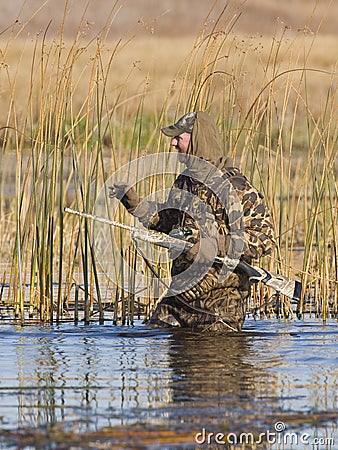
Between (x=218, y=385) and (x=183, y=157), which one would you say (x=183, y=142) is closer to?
(x=183, y=157)

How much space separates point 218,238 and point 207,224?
191 millimetres

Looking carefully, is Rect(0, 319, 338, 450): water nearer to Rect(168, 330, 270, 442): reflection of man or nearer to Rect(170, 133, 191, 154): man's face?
Rect(168, 330, 270, 442): reflection of man

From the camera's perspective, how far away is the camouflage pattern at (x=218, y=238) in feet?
24.3

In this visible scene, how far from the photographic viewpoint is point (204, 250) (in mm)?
7242

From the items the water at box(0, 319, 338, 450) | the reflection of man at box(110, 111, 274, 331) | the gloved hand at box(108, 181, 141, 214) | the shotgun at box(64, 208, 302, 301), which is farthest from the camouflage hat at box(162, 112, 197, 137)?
the water at box(0, 319, 338, 450)

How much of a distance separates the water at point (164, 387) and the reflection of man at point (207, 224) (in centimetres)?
19

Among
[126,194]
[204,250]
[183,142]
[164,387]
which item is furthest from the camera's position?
[183,142]

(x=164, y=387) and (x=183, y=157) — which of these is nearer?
(x=164, y=387)

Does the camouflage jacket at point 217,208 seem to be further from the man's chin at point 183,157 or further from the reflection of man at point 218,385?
the reflection of man at point 218,385

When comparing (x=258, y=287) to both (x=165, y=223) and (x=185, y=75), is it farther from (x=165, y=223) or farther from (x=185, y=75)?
(x=185, y=75)

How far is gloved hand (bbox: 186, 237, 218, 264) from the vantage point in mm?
7242

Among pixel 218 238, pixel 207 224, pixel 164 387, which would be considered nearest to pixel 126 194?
pixel 207 224

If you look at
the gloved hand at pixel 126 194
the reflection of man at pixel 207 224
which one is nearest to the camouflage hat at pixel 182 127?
the reflection of man at pixel 207 224

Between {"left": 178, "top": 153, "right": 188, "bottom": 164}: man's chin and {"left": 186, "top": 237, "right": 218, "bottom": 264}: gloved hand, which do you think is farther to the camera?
{"left": 178, "top": 153, "right": 188, "bottom": 164}: man's chin
